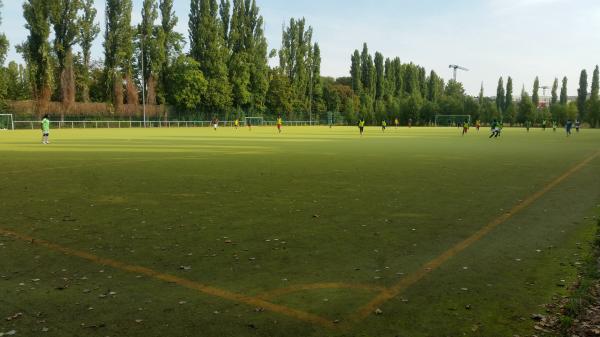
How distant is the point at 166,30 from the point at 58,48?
1654 cm

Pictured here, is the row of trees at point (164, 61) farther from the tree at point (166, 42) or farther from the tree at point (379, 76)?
the tree at point (379, 76)

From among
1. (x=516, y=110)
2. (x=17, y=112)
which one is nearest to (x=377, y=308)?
(x=17, y=112)

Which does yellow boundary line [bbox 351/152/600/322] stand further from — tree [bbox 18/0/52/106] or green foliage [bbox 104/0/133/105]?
green foliage [bbox 104/0/133/105]

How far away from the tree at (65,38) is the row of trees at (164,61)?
115 mm

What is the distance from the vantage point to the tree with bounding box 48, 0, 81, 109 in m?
60.4

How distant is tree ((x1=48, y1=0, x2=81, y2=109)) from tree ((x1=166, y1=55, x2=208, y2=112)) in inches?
571

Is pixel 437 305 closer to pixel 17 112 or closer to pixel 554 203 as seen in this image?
pixel 554 203

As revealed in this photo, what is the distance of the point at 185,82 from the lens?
243ft

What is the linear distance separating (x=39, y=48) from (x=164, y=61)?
1761 centimetres

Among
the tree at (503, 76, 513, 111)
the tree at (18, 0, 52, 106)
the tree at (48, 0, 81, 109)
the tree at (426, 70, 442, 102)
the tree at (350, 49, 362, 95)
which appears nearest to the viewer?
the tree at (18, 0, 52, 106)

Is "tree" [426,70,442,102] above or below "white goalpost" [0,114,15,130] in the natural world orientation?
above

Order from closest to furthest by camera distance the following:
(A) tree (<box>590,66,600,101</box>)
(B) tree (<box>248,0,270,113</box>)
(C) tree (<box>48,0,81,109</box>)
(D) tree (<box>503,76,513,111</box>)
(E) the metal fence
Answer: (E) the metal fence, (C) tree (<box>48,0,81,109</box>), (B) tree (<box>248,0,270,113</box>), (A) tree (<box>590,66,600,101</box>), (D) tree (<box>503,76,513,111</box>)

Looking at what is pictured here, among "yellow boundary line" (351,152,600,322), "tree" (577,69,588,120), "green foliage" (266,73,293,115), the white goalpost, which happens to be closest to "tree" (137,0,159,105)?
the white goalpost

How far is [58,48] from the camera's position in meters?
61.4
